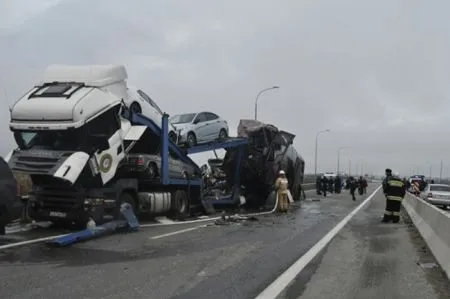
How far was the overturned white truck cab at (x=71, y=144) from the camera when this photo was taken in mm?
12555

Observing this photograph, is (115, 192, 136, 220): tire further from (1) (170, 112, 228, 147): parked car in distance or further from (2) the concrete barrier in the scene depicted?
(2) the concrete barrier

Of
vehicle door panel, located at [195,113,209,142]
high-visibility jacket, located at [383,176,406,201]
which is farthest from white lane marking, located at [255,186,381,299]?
vehicle door panel, located at [195,113,209,142]

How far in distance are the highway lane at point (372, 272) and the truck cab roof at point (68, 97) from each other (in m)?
6.11

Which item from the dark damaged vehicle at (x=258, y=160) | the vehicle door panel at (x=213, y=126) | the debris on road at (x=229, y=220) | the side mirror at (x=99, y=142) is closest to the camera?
the side mirror at (x=99, y=142)

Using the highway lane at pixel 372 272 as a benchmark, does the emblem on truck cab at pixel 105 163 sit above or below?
above

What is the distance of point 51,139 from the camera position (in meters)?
13.2

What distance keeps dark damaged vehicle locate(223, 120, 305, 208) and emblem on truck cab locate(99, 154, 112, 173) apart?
917 cm

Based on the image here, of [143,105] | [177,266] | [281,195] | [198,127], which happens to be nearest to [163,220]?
[143,105]

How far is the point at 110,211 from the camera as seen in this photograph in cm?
1357

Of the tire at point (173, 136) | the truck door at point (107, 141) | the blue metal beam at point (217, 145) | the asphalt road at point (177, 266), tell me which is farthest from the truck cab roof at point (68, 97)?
the blue metal beam at point (217, 145)

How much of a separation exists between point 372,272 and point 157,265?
3220 mm

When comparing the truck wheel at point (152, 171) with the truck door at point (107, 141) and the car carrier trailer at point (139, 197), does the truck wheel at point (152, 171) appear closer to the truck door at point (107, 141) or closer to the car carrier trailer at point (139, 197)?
the car carrier trailer at point (139, 197)

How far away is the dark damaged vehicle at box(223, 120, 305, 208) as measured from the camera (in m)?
22.6

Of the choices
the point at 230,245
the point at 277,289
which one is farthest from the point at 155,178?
the point at 277,289
